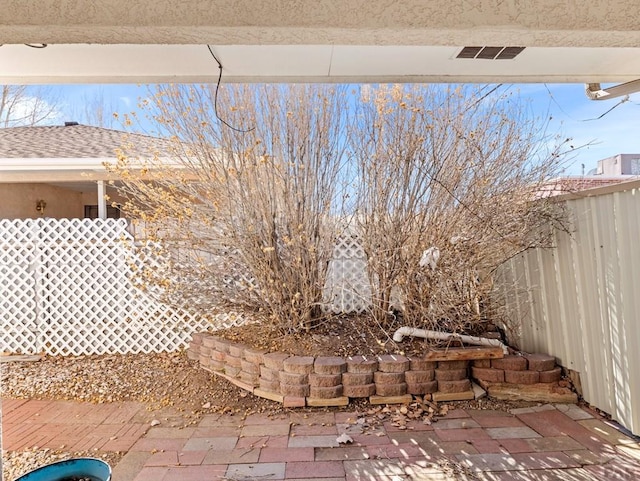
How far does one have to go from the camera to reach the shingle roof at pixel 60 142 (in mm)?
8156

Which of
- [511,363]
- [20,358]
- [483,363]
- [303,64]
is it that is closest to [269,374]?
[483,363]

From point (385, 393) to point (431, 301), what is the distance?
3.59ft

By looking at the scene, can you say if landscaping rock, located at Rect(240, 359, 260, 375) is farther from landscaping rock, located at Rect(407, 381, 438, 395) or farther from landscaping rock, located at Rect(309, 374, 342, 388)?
landscaping rock, located at Rect(407, 381, 438, 395)

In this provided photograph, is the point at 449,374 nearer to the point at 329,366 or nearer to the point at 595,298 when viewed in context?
the point at 329,366

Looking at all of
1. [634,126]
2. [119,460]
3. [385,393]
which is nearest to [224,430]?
[119,460]

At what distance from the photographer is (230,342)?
186 inches

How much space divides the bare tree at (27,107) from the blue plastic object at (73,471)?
16.5 metres

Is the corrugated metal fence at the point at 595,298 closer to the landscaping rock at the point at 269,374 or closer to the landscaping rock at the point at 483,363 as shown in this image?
the landscaping rock at the point at 483,363

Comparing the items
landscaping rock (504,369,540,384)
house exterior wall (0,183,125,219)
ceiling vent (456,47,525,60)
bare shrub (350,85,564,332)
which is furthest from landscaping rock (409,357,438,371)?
house exterior wall (0,183,125,219)

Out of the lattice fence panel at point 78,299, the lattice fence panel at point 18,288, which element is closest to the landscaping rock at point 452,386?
the lattice fence panel at point 78,299

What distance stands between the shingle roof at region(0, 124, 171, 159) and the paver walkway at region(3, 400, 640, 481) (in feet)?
12.9

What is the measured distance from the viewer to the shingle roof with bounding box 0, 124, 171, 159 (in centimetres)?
816

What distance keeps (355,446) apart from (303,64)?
9.80 feet

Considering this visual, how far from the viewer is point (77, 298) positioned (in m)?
5.62
